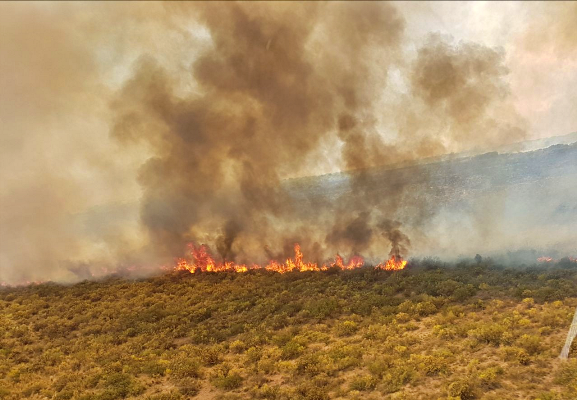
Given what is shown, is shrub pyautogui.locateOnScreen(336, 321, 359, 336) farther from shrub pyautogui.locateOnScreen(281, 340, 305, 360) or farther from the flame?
the flame

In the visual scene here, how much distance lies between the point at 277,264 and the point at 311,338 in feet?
50.3

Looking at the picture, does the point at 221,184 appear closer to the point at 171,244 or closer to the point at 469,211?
the point at 171,244

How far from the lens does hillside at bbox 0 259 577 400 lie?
559 inches

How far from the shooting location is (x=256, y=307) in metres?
24.5

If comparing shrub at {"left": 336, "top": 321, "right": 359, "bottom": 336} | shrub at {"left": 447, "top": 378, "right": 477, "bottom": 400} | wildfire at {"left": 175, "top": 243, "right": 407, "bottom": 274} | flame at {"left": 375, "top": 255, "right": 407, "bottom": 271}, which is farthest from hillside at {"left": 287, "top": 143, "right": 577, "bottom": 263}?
shrub at {"left": 447, "top": 378, "right": 477, "bottom": 400}

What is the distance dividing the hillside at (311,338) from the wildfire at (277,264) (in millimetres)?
1890

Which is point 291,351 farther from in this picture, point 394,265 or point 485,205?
point 485,205

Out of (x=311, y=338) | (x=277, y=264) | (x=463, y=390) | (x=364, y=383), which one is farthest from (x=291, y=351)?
(x=277, y=264)

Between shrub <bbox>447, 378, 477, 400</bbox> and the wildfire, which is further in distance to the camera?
the wildfire

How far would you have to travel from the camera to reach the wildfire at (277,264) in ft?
101

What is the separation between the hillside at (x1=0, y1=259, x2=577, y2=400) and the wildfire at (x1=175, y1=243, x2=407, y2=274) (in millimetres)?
1890

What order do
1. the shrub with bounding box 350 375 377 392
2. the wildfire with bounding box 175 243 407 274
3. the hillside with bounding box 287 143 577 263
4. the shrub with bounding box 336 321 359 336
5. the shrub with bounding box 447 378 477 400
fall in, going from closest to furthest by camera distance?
1. the shrub with bounding box 447 378 477 400
2. the shrub with bounding box 350 375 377 392
3. the shrub with bounding box 336 321 359 336
4. the wildfire with bounding box 175 243 407 274
5. the hillside with bounding box 287 143 577 263

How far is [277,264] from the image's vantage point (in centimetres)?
3438

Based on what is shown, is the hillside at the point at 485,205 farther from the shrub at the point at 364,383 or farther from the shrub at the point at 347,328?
the shrub at the point at 364,383
